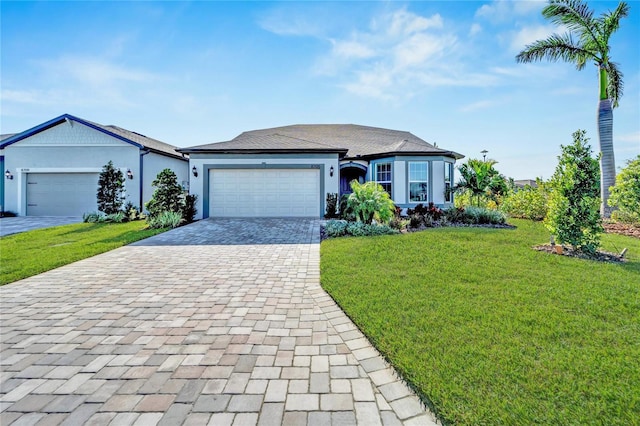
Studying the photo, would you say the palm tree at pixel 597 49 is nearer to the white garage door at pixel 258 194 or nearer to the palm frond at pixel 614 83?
→ the palm frond at pixel 614 83

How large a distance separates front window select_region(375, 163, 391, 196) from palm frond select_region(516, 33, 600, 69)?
7.49 m

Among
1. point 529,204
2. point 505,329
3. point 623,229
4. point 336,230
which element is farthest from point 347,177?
point 505,329

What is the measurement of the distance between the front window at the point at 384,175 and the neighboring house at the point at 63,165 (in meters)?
12.0

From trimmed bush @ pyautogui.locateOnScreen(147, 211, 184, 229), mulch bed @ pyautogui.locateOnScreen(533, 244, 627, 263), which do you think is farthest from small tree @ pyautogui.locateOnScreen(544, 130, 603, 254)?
trimmed bush @ pyautogui.locateOnScreen(147, 211, 184, 229)

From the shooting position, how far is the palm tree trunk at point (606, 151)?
11.6m

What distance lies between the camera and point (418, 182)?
14.7 m

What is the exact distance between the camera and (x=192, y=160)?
1325 cm

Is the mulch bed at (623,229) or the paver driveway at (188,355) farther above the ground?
the mulch bed at (623,229)

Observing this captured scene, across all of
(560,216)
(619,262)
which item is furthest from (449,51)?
(619,262)

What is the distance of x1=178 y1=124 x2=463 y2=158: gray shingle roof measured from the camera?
43.5 feet

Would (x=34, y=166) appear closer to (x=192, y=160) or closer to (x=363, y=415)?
(x=192, y=160)

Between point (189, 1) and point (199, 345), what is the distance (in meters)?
9.20

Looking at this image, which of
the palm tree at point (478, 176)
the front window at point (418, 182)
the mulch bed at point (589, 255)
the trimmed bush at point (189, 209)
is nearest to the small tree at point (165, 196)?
the trimmed bush at point (189, 209)

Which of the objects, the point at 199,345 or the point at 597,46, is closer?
the point at 199,345
